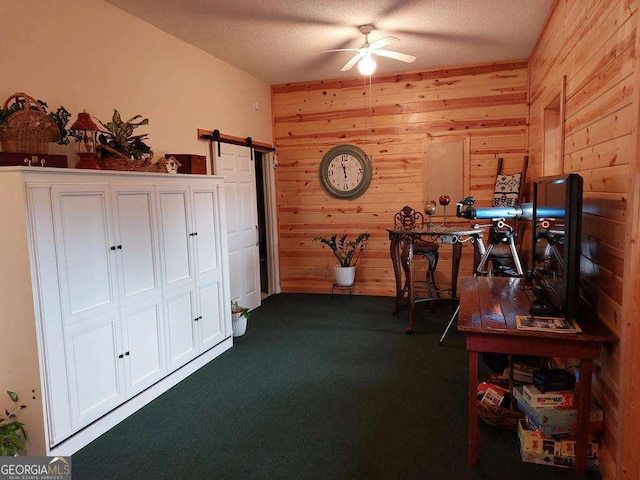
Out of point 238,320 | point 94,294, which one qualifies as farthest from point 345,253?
point 94,294

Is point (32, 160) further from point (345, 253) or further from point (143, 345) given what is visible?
point (345, 253)

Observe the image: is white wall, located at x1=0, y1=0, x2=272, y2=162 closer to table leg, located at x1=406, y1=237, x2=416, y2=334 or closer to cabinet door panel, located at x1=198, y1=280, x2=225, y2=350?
cabinet door panel, located at x1=198, y1=280, x2=225, y2=350

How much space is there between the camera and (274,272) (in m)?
5.95

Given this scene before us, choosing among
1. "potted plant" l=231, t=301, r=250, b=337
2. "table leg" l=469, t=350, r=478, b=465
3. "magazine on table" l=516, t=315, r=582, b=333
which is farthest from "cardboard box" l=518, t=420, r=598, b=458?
"potted plant" l=231, t=301, r=250, b=337

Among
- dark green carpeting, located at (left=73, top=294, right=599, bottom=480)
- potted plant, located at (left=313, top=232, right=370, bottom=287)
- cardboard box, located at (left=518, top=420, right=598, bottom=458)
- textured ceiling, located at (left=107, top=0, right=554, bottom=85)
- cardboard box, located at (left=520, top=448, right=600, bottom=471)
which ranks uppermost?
textured ceiling, located at (left=107, top=0, right=554, bottom=85)

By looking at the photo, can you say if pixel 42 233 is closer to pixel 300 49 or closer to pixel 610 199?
pixel 610 199

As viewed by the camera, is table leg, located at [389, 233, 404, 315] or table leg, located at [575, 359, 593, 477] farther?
table leg, located at [389, 233, 404, 315]

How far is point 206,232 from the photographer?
3.58 meters

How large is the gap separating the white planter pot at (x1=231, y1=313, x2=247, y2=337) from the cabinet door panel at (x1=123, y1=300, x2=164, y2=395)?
1121mm

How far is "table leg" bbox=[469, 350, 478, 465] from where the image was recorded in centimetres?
212

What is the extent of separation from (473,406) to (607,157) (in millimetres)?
1351

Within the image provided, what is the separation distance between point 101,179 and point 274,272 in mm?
3555

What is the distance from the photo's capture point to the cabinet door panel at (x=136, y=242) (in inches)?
107

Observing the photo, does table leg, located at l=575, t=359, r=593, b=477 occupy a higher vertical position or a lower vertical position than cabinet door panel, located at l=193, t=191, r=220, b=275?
lower
